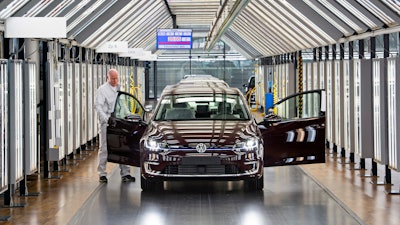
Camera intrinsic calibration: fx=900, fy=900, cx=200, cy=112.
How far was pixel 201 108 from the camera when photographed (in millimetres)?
12477

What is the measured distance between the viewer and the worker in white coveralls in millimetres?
12703

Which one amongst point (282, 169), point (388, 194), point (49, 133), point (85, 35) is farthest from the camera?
point (85, 35)

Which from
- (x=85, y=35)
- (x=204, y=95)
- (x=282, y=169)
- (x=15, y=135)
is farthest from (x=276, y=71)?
(x=15, y=135)

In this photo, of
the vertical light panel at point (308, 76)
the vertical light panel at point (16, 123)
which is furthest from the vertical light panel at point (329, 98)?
the vertical light panel at point (16, 123)

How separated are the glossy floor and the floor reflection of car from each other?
356 mm

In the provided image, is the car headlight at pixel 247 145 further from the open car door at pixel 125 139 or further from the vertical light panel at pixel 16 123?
the vertical light panel at pixel 16 123

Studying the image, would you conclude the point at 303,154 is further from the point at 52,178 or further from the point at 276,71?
the point at 276,71

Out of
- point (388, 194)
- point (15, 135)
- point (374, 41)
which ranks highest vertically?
point (374, 41)

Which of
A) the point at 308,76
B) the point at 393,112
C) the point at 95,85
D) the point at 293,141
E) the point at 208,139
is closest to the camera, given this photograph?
the point at 208,139

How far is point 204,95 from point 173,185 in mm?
1358

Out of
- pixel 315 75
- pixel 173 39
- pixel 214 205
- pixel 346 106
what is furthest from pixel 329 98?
pixel 173 39

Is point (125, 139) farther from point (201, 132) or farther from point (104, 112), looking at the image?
point (201, 132)

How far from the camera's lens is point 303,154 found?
12.0m

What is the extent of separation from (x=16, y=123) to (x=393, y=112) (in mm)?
4737
